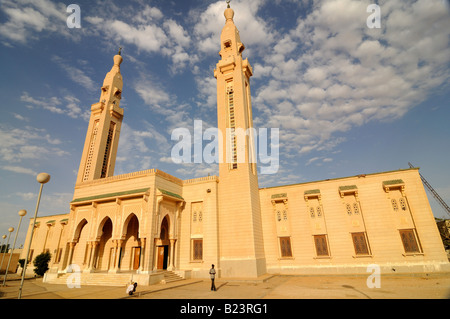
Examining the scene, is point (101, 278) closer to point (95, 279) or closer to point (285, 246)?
point (95, 279)

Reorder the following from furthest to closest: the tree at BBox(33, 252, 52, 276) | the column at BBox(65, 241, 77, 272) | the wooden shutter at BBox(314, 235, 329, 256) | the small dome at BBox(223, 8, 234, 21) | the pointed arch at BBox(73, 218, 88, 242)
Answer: the small dome at BBox(223, 8, 234, 21) → the tree at BBox(33, 252, 52, 276) → the pointed arch at BBox(73, 218, 88, 242) → the column at BBox(65, 241, 77, 272) → the wooden shutter at BBox(314, 235, 329, 256)

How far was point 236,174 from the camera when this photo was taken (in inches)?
815

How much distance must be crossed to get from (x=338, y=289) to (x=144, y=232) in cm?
1360

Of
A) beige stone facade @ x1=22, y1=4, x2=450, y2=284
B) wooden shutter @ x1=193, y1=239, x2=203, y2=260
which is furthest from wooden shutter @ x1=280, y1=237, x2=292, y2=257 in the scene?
wooden shutter @ x1=193, y1=239, x2=203, y2=260

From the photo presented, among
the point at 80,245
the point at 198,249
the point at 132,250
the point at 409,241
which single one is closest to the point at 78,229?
the point at 80,245

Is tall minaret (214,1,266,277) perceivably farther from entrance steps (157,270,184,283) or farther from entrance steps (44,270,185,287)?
entrance steps (44,270,185,287)

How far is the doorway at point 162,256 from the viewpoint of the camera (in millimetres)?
19969

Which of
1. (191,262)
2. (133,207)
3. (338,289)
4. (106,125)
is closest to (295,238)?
(338,289)

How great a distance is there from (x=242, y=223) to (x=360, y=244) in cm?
954

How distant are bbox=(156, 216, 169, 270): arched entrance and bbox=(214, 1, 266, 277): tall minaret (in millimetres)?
5246

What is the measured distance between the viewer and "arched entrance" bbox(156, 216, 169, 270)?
65.8 ft

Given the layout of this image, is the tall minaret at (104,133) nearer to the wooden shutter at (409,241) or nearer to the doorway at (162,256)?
the doorway at (162,256)

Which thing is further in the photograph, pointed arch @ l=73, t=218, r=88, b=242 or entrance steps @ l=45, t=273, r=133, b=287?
pointed arch @ l=73, t=218, r=88, b=242
